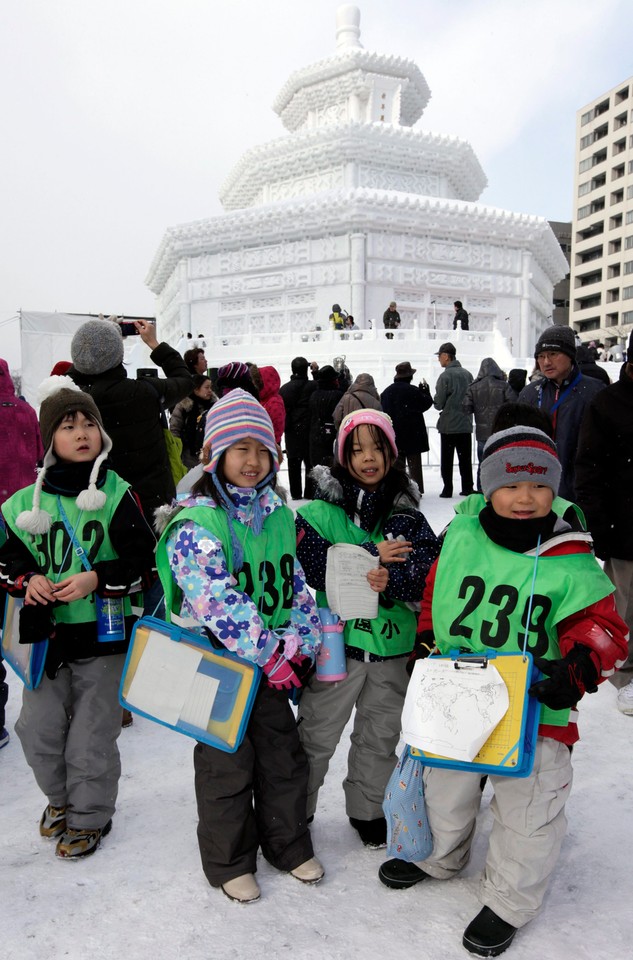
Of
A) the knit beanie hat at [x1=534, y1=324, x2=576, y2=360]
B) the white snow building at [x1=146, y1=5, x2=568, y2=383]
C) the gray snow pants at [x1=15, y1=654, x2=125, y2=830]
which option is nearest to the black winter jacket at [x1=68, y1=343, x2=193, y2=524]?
the gray snow pants at [x1=15, y1=654, x2=125, y2=830]

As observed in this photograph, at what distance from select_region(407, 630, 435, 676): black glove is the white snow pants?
366 millimetres

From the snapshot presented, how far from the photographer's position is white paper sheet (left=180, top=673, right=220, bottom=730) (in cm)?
227

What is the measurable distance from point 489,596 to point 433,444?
11718 mm

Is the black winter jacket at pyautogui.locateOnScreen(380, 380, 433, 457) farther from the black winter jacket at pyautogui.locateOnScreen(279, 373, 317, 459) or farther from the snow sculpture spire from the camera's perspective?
the snow sculpture spire

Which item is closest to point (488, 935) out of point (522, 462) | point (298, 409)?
point (522, 462)

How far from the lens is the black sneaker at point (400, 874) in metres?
2.25

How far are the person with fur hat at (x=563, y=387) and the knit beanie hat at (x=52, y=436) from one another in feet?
8.73

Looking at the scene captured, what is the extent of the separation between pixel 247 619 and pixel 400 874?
993 mm

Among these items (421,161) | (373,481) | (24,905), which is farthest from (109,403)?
(421,161)

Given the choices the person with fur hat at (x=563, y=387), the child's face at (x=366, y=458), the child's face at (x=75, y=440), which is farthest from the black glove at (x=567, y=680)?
the person with fur hat at (x=563, y=387)

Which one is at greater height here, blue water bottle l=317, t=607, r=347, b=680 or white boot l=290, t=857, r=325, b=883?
blue water bottle l=317, t=607, r=347, b=680

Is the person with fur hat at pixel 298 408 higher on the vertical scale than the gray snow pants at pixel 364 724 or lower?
higher

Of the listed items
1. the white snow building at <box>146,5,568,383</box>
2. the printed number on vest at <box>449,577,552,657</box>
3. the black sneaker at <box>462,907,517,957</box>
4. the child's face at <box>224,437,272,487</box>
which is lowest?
the black sneaker at <box>462,907,517,957</box>

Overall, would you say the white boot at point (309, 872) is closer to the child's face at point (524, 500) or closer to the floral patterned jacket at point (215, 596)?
the floral patterned jacket at point (215, 596)
